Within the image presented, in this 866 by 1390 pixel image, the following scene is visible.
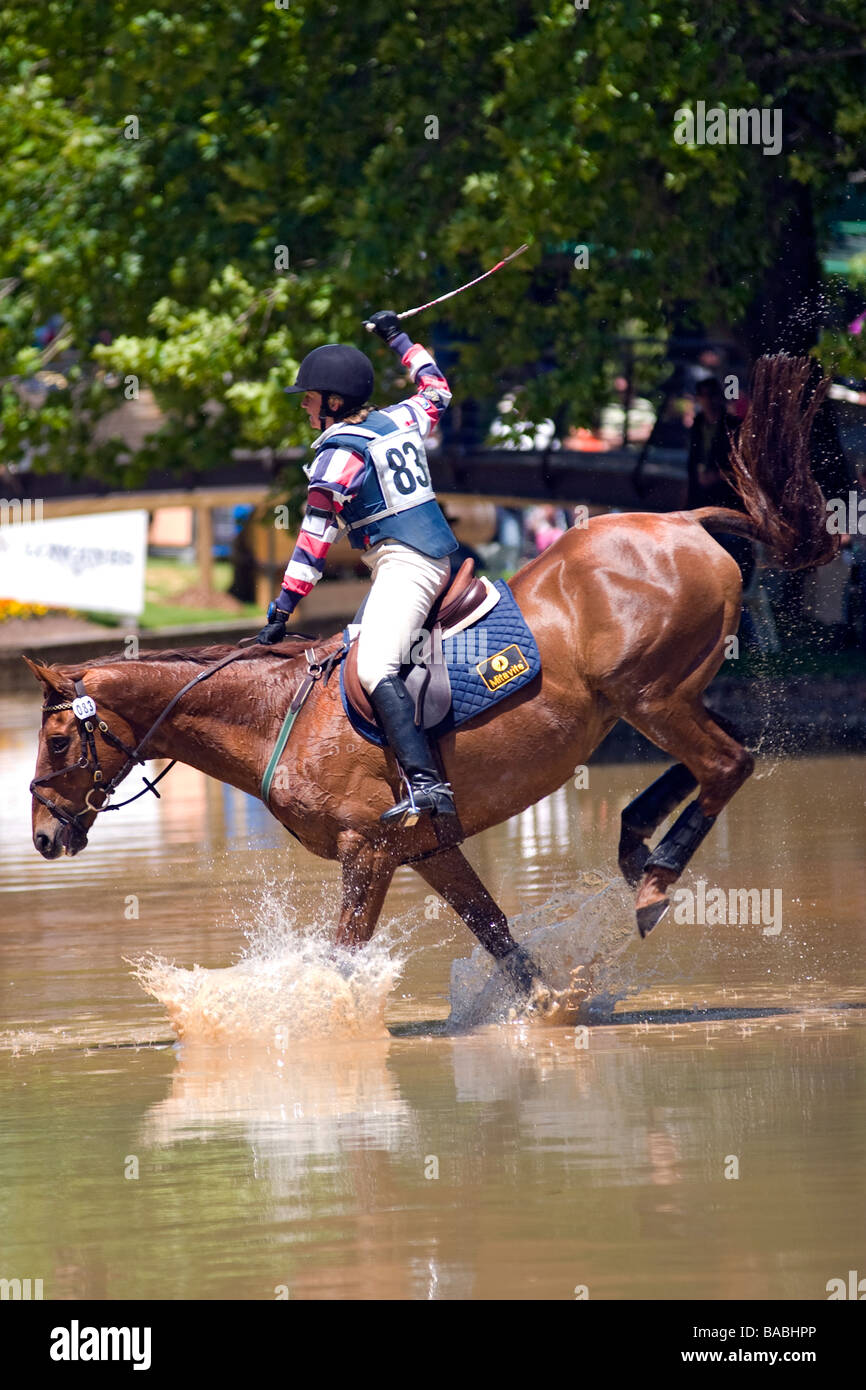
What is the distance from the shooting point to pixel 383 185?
17.2 m

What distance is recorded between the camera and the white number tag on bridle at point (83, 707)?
320 inches

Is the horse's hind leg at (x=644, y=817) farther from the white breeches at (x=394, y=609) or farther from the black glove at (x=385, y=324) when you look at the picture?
the black glove at (x=385, y=324)

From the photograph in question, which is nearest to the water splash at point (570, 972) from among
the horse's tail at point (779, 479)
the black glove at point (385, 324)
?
the horse's tail at point (779, 479)

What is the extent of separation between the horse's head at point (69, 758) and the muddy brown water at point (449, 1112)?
864 millimetres

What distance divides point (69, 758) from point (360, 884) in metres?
1.29

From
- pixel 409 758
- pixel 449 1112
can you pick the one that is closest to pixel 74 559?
pixel 409 758

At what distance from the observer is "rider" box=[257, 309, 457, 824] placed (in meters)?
7.71

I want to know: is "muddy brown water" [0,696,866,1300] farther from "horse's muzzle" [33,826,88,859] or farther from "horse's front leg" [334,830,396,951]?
"horse's muzzle" [33,826,88,859]

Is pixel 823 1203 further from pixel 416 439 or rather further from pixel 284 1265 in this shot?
pixel 416 439

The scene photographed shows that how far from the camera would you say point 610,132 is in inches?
621

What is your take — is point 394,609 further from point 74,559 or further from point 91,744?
point 74,559

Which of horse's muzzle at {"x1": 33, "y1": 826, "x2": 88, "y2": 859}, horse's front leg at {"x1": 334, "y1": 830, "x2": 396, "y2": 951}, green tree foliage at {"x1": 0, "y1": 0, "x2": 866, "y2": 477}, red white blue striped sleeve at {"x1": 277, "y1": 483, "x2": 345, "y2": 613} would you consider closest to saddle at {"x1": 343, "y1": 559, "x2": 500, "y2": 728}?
red white blue striped sleeve at {"x1": 277, "y1": 483, "x2": 345, "y2": 613}

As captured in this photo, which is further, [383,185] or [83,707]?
[383,185]

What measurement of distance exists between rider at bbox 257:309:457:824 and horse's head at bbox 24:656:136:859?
0.77m
